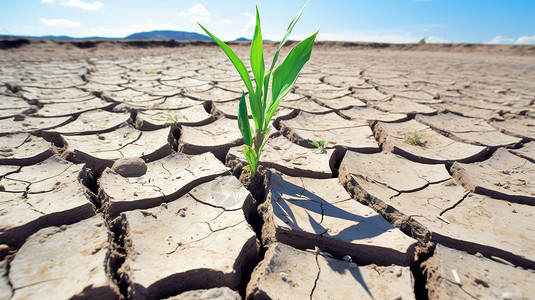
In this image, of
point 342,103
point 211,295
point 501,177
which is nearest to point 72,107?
point 211,295

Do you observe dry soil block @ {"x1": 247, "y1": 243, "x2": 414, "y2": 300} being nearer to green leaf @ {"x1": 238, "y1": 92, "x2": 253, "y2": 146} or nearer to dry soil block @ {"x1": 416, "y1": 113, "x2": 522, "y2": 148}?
green leaf @ {"x1": 238, "y1": 92, "x2": 253, "y2": 146}

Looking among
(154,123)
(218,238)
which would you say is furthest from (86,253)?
(154,123)

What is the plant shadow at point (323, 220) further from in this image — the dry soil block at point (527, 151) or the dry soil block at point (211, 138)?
the dry soil block at point (527, 151)

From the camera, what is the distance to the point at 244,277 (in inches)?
30.8

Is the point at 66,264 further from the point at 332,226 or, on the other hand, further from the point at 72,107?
the point at 72,107

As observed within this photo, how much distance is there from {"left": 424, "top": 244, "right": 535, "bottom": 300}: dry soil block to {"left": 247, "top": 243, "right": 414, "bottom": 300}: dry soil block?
0.25 feet

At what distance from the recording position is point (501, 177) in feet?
4.05

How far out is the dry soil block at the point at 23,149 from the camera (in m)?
1.22

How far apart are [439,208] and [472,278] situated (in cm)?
33

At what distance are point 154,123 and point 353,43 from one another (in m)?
9.69

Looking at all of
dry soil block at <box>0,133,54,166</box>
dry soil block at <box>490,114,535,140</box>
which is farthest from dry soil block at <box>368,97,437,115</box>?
dry soil block at <box>0,133,54,166</box>

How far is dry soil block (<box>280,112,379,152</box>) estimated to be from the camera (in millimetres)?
1518

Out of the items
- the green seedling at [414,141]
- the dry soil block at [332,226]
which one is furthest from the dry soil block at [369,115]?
the dry soil block at [332,226]

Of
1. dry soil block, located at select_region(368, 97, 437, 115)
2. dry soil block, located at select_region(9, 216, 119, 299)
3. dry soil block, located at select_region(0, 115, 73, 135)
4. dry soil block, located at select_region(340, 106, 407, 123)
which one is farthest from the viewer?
dry soil block, located at select_region(368, 97, 437, 115)
